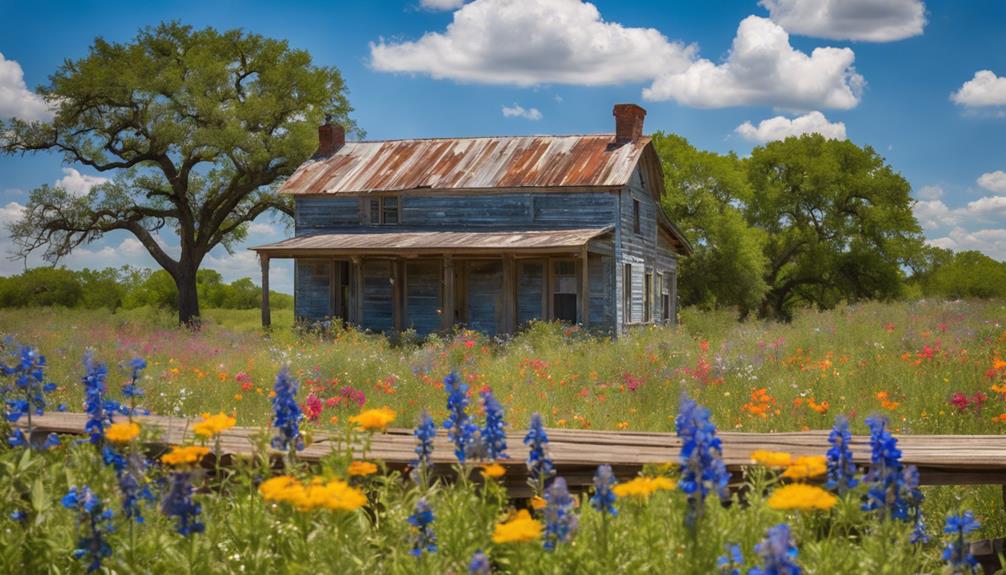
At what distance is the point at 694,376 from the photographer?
35.8 feet

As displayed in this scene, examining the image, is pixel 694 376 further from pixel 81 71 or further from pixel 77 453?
pixel 81 71

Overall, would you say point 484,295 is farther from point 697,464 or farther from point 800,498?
point 800,498

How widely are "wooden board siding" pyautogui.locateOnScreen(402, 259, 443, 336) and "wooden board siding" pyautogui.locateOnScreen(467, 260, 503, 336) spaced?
2.81ft

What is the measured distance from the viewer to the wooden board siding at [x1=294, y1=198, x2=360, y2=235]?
26.3 m

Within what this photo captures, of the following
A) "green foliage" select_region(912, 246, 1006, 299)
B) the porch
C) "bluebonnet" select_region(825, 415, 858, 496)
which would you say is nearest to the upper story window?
the porch

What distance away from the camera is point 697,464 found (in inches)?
133

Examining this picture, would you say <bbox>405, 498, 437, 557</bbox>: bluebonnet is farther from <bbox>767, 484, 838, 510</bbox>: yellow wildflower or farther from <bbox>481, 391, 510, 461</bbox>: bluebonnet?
<bbox>767, 484, 838, 510</bbox>: yellow wildflower

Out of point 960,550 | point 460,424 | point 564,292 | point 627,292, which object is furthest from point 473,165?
point 960,550

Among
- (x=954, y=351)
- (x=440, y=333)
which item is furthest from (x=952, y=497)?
(x=440, y=333)

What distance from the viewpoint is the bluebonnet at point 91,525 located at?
3.73 m

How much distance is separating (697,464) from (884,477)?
1.00 metres

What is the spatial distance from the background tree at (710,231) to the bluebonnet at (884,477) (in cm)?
3220

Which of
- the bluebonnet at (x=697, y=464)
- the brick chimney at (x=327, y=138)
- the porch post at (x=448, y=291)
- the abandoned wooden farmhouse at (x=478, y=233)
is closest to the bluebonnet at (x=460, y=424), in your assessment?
the bluebonnet at (x=697, y=464)

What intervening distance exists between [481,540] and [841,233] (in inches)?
1671
